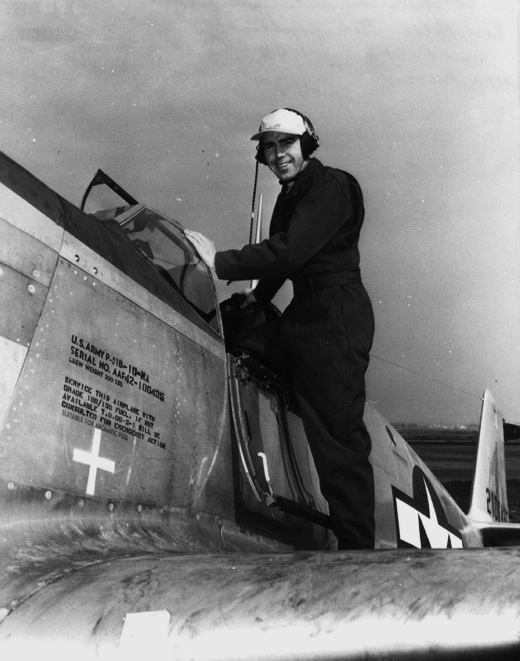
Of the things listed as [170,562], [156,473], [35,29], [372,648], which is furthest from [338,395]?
[35,29]

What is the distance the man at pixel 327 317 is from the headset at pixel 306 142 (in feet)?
0.11

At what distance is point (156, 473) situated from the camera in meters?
2.64

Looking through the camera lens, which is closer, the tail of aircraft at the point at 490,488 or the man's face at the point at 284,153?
the man's face at the point at 284,153

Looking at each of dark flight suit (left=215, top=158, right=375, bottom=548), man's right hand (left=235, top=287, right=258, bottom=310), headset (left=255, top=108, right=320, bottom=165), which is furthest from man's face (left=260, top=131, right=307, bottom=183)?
man's right hand (left=235, top=287, right=258, bottom=310)

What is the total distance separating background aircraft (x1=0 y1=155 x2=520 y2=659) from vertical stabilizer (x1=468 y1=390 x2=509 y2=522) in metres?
3.34

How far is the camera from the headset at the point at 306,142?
3334 mm

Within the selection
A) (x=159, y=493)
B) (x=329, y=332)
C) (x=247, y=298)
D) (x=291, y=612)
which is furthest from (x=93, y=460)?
(x=247, y=298)

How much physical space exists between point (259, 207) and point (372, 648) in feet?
10.1

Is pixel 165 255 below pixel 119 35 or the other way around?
below

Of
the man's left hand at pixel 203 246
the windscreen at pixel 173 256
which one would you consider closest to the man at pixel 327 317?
the man's left hand at pixel 203 246

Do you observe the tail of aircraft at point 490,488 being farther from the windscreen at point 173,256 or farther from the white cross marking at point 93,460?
the white cross marking at point 93,460

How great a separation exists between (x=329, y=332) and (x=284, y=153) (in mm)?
778

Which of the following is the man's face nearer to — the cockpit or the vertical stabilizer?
the cockpit

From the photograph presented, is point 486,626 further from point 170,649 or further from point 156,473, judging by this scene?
point 156,473
